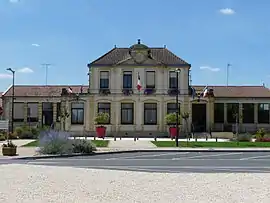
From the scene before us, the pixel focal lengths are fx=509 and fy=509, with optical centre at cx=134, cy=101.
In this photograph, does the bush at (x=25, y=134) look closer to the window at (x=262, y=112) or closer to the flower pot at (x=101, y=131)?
the flower pot at (x=101, y=131)

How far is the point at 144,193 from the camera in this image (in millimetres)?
11938

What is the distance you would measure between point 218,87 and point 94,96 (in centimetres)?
1770

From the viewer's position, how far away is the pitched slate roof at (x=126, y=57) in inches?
2169

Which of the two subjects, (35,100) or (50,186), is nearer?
(50,186)

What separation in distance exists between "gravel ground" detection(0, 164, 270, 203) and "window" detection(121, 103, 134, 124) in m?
37.5

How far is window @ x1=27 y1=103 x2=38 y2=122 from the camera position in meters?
61.2

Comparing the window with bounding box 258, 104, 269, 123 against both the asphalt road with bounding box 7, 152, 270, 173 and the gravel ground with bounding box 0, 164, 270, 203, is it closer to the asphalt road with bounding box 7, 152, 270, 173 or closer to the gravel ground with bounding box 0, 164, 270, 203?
the asphalt road with bounding box 7, 152, 270, 173

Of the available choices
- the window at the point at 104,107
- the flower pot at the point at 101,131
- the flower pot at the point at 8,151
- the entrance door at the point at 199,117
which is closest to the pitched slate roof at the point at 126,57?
the window at the point at 104,107

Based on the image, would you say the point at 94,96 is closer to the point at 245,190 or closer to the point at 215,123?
the point at 215,123

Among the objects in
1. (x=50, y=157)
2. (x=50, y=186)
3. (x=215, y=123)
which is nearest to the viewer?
(x=50, y=186)

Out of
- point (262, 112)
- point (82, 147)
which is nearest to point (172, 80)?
point (262, 112)

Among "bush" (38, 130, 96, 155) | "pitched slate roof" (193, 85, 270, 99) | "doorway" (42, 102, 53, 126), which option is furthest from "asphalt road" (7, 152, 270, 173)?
"doorway" (42, 102, 53, 126)

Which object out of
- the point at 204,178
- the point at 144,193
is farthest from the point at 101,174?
the point at 144,193

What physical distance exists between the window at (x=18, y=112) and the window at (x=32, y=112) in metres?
0.76
